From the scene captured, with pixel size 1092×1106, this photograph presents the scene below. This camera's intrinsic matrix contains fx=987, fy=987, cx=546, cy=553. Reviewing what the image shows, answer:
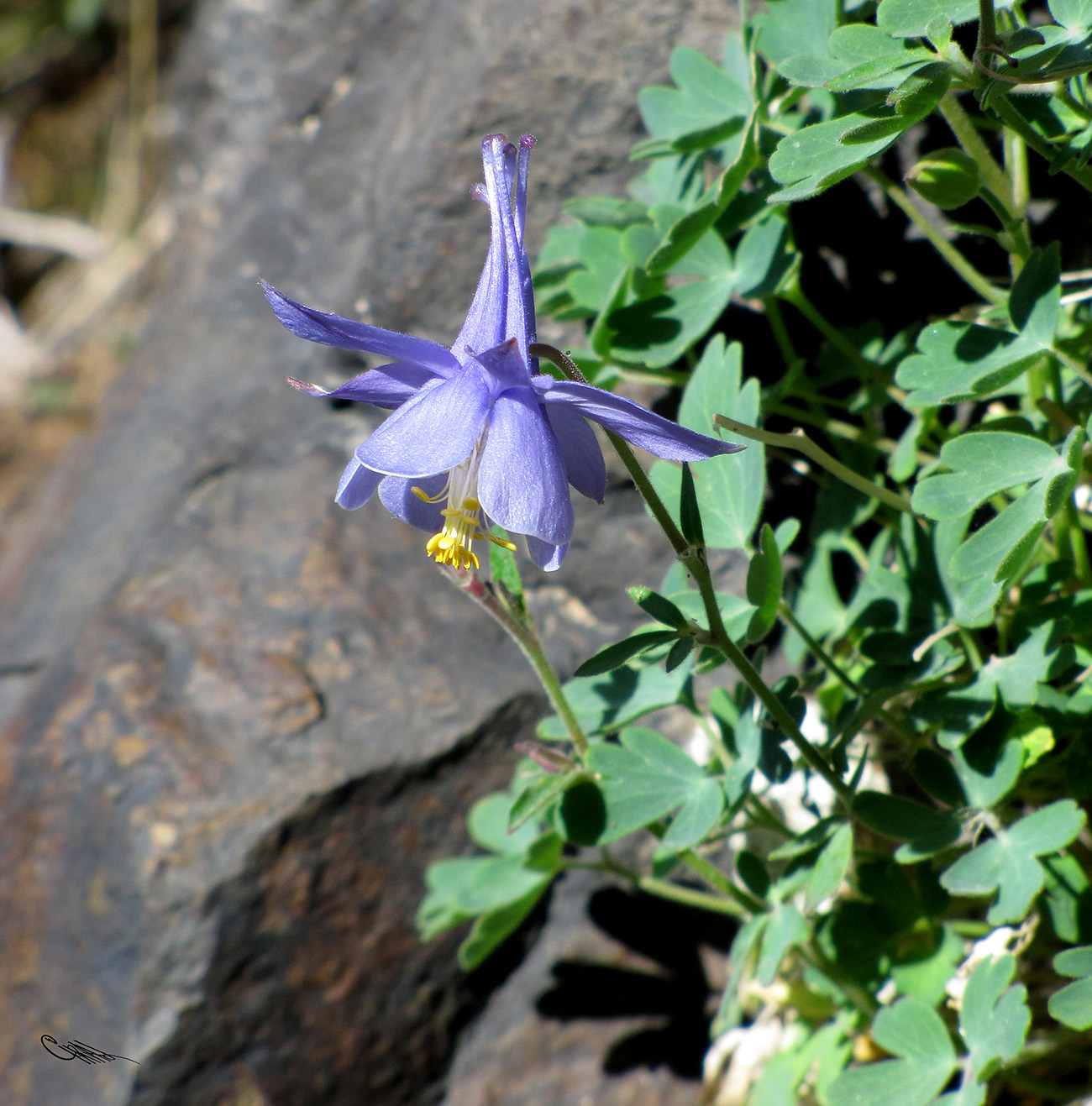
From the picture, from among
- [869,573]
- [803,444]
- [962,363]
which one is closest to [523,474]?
[803,444]

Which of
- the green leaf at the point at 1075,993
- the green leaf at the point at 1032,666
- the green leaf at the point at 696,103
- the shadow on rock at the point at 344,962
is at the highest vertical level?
the green leaf at the point at 696,103

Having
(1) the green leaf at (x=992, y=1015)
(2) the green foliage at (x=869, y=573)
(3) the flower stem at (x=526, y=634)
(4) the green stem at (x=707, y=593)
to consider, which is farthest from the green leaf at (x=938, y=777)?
(3) the flower stem at (x=526, y=634)

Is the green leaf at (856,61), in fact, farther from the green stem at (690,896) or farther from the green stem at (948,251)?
the green stem at (690,896)

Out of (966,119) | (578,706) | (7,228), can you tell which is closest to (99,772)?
(578,706)

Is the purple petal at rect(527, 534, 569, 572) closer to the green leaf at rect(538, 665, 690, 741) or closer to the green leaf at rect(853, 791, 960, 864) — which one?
the green leaf at rect(538, 665, 690, 741)

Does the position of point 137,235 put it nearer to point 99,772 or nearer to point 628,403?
point 99,772
